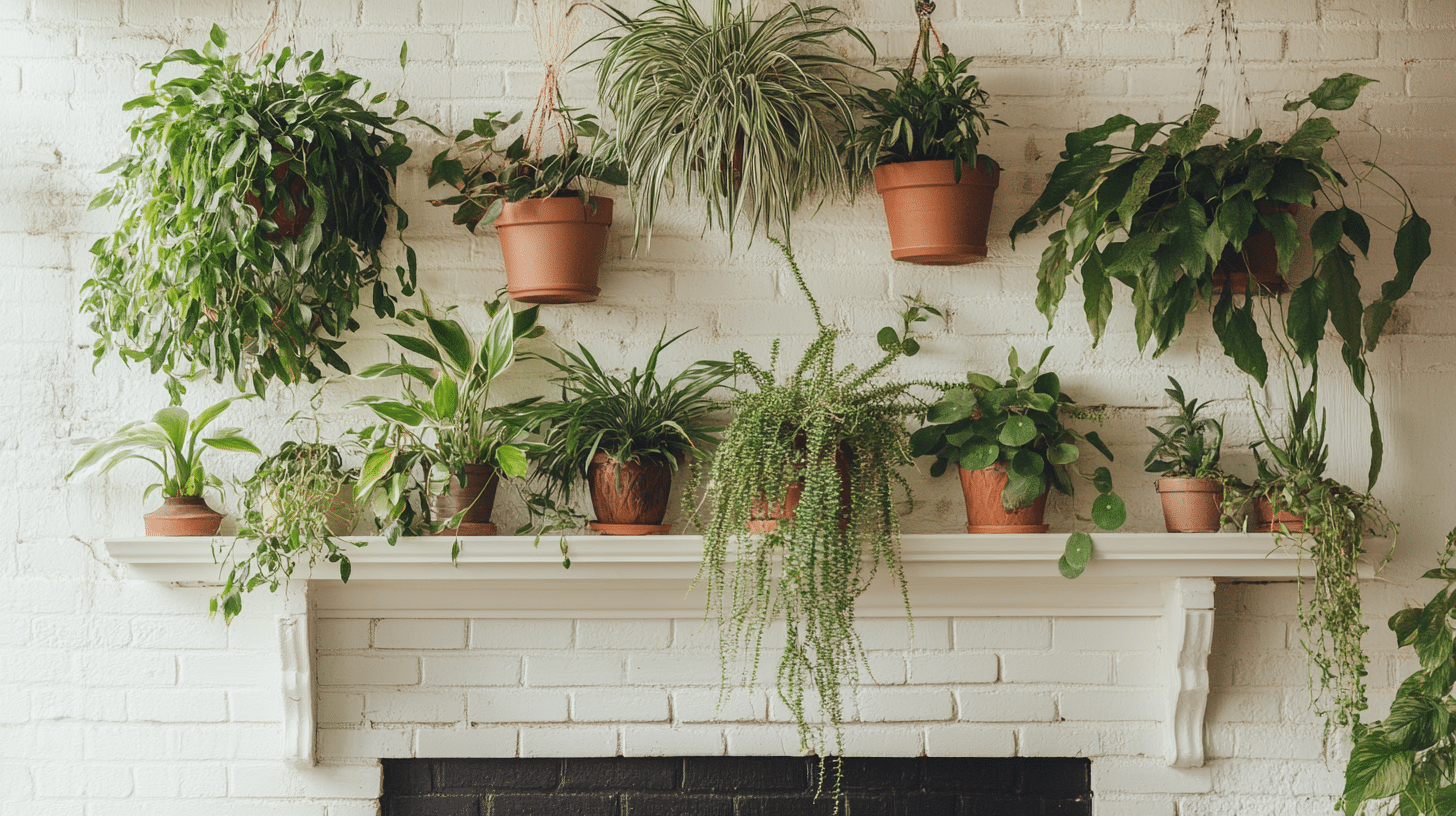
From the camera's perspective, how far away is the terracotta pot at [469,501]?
63.7 inches

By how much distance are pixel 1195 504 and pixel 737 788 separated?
99 centimetres

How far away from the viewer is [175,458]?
5.49ft

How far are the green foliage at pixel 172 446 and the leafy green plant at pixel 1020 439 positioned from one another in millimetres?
1241

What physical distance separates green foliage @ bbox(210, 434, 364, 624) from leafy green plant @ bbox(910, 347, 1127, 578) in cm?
105

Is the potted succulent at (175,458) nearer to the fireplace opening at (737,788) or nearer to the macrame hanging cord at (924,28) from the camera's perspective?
the fireplace opening at (737,788)

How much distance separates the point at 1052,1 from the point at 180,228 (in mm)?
1661

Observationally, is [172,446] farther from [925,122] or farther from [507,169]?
[925,122]

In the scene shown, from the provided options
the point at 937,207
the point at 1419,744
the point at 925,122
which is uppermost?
the point at 925,122

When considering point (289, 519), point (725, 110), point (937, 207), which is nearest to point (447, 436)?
point (289, 519)

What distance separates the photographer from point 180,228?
5.13 feet

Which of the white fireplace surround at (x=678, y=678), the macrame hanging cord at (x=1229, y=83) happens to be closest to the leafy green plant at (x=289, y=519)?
the white fireplace surround at (x=678, y=678)

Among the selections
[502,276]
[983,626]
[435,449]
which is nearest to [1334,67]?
[983,626]

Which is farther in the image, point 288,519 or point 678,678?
point 678,678

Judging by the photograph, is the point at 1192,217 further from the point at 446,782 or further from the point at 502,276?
→ the point at 446,782
